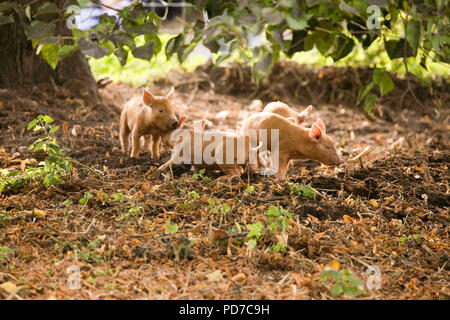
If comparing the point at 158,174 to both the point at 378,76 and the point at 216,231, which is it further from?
the point at 378,76

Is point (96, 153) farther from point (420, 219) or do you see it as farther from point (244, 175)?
point (420, 219)

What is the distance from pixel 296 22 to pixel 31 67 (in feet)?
16.4

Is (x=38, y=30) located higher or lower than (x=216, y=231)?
higher

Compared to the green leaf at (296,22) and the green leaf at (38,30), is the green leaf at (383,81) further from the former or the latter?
the green leaf at (38,30)

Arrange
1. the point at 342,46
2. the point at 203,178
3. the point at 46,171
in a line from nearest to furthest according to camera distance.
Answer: the point at 342,46, the point at 46,171, the point at 203,178

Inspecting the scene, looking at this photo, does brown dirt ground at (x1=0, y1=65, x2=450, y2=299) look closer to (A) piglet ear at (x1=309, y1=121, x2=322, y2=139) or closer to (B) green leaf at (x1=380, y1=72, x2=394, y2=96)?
(A) piglet ear at (x1=309, y1=121, x2=322, y2=139)

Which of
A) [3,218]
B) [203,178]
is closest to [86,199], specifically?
[3,218]

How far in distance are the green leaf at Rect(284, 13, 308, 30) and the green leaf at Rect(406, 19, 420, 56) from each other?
2.82ft

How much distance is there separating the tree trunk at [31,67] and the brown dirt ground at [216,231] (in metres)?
1.25

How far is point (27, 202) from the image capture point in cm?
394

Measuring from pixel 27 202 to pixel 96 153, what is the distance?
143 cm

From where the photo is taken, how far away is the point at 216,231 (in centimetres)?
337

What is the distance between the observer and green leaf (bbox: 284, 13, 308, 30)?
263 centimetres

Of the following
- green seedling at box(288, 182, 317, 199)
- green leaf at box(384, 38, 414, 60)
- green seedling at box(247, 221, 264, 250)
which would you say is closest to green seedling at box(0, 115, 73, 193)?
green seedling at box(247, 221, 264, 250)
